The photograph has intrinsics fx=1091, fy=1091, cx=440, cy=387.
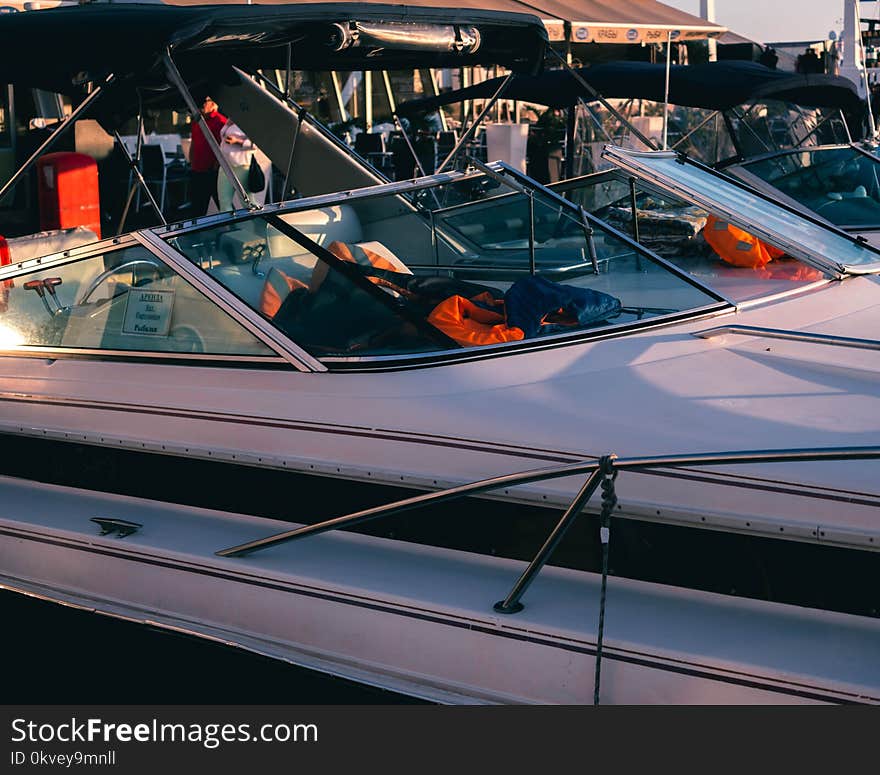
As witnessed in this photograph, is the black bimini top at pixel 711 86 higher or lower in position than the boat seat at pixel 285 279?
higher

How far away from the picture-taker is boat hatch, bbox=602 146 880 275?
12.3 ft

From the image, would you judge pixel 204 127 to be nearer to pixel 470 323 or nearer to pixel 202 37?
pixel 202 37

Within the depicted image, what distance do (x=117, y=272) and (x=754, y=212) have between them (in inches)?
87.1

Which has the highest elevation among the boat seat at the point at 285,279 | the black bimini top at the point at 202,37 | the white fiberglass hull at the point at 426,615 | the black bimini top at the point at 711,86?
the black bimini top at the point at 202,37

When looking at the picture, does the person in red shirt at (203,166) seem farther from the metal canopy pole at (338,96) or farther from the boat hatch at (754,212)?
the metal canopy pole at (338,96)

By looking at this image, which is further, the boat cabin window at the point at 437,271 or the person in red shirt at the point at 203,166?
the person in red shirt at the point at 203,166

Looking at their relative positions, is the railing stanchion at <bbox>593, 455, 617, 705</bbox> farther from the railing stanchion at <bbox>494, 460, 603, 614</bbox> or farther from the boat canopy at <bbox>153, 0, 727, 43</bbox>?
the boat canopy at <bbox>153, 0, 727, 43</bbox>

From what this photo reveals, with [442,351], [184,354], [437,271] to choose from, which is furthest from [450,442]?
[437,271]

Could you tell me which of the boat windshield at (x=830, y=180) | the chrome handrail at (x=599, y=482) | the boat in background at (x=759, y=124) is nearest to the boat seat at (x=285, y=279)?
the chrome handrail at (x=599, y=482)

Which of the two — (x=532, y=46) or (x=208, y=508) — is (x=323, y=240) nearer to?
(x=208, y=508)

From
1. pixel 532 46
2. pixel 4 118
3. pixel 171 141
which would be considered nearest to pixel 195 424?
pixel 532 46

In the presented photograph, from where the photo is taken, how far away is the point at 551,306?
3230 mm

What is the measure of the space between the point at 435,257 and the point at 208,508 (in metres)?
1.17

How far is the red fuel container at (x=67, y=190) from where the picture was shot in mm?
9531
